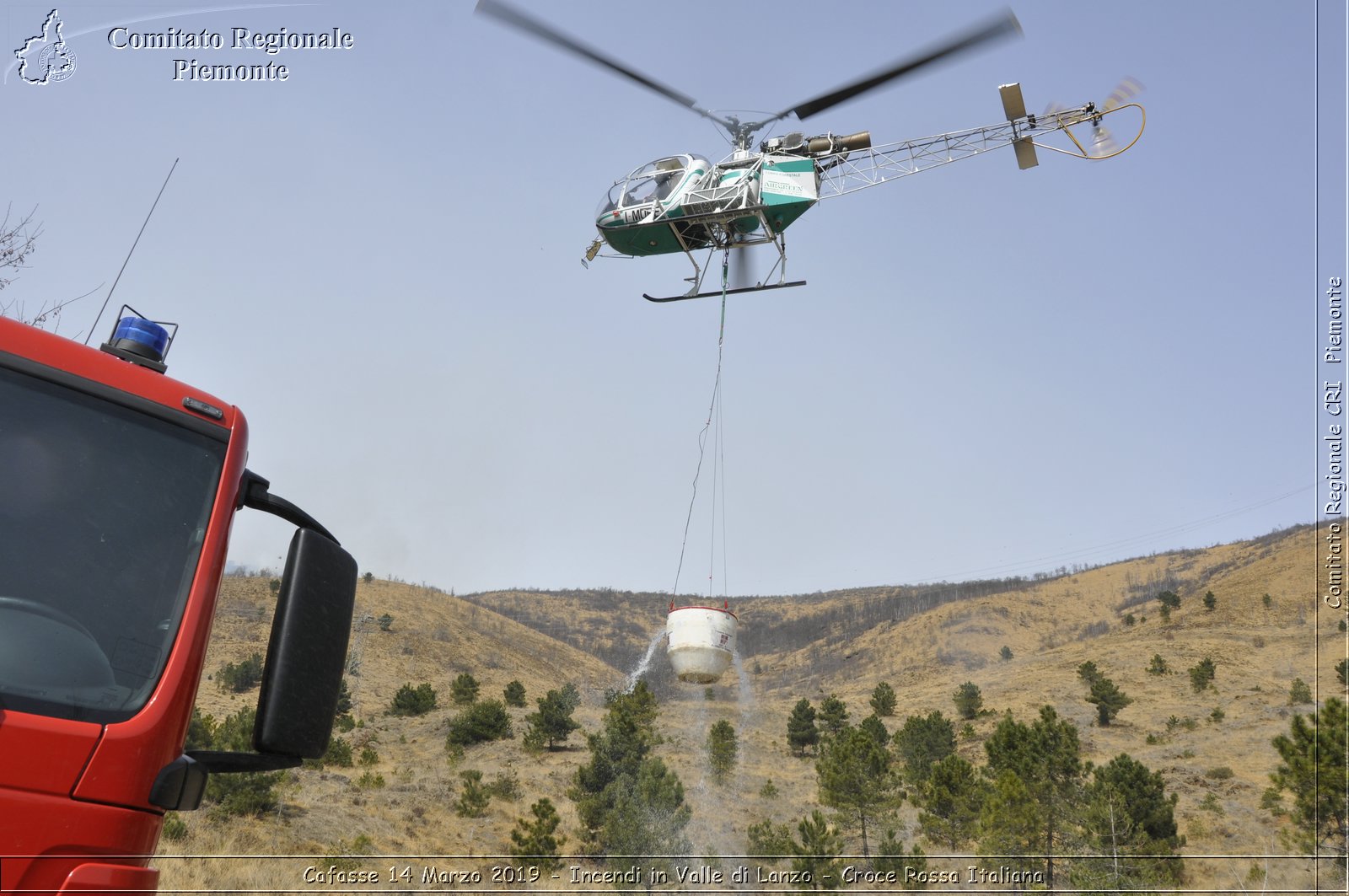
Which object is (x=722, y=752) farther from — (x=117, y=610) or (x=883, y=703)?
(x=117, y=610)

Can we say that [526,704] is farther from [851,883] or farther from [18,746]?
[18,746]

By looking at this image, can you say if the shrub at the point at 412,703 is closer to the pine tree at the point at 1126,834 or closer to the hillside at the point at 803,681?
the hillside at the point at 803,681

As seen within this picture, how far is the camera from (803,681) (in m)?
57.7

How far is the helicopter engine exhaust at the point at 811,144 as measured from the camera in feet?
43.0

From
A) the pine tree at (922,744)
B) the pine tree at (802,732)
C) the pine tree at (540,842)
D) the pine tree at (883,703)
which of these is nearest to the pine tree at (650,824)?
the pine tree at (540,842)

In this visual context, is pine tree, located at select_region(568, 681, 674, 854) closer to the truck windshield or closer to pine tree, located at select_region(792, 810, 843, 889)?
pine tree, located at select_region(792, 810, 843, 889)

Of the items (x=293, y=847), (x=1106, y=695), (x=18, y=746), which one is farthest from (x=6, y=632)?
(x=1106, y=695)

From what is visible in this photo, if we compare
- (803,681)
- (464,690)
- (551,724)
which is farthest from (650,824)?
(803,681)

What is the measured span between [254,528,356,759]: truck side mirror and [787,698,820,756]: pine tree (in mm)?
34037

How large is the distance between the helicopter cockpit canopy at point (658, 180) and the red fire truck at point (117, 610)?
10.9m

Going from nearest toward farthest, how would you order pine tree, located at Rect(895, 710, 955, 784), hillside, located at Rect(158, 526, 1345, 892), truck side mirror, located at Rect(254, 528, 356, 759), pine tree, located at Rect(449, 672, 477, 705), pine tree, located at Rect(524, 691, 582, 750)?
truck side mirror, located at Rect(254, 528, 356, 759) < hillside, located at Rect(158, 526, 1345, 892) < pine tree, located at Rect(895, 710, 955, 784) < pine tree, located at Rect(524, 691, 582, 750) < pine tree, located at Rect(449, 672, 477, 705)

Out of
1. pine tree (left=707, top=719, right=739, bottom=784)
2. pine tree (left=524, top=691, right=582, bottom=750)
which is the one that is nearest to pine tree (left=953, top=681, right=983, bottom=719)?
pine tree (left=707, top=719, right=739, bottom=784)

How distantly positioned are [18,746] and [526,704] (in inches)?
1581

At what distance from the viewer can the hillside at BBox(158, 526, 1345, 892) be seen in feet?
72.1
